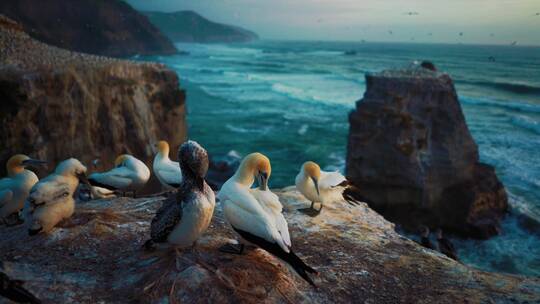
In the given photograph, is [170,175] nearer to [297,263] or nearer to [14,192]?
[14,192]

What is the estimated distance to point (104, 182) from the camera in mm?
8172

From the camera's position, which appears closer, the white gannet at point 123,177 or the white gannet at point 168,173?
the white gannet at point 168,173

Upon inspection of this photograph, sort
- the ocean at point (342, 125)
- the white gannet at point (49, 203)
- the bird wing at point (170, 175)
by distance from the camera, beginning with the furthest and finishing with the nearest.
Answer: the ocean at point (342, 125)
the bird wing at point (170, 175)
the white gannet at point (49, 203)

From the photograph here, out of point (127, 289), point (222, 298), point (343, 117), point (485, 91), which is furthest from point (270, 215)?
point (485, 91)

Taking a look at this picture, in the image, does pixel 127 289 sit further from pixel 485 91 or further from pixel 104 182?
pixel 485 91

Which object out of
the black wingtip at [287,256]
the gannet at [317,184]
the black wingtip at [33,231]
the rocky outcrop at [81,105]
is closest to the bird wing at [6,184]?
the black wingtip at [33,231]

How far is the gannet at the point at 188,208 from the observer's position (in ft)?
14.6

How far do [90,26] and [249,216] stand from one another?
87.4 m

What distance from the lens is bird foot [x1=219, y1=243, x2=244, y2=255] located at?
4.95 meters

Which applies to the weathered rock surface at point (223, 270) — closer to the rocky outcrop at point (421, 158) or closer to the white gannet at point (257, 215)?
the white gannet at point (257, 215)

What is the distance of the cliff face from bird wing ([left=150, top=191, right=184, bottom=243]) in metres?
59.1

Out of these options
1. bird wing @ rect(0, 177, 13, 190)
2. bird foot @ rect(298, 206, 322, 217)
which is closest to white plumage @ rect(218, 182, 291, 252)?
bird foot @ rect(298, 206, 322, 217)

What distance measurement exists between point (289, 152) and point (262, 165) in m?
23.5

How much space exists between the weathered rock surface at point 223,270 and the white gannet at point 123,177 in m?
1.59
